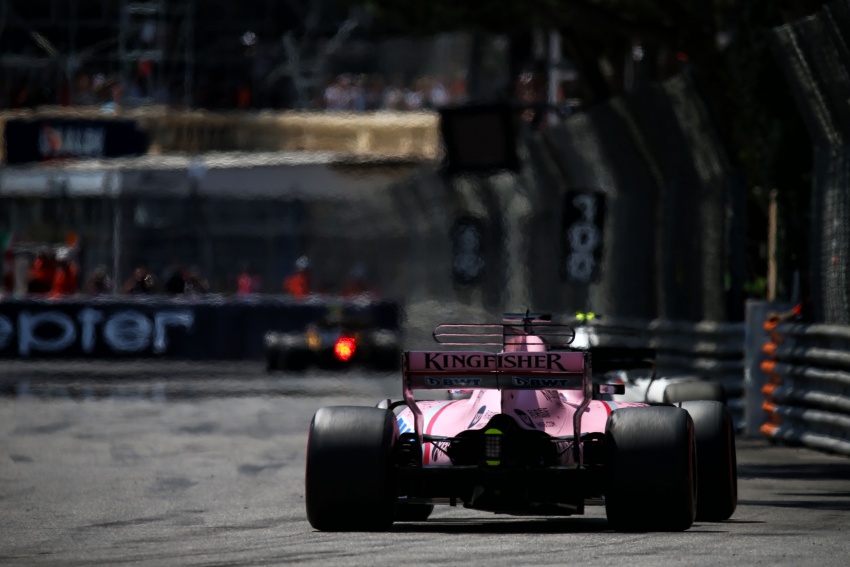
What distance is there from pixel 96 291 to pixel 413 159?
31.7 feet

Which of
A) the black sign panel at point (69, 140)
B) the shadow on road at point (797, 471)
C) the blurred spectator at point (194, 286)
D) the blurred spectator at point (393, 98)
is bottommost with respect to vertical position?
the shadow on road at point (797, 471)

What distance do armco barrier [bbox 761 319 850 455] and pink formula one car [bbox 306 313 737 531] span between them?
4.87 m

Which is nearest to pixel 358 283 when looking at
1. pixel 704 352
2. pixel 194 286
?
pixel 194 286

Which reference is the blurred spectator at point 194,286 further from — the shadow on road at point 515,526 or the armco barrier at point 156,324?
the shadow on road at point 515,526

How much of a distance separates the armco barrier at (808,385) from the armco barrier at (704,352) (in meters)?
0.68

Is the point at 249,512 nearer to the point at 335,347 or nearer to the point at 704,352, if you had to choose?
the point at 704,352

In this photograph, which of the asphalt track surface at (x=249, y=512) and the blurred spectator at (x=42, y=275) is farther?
the blurred spectator at (x=42, y=275)

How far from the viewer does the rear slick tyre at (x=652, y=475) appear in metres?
9.12

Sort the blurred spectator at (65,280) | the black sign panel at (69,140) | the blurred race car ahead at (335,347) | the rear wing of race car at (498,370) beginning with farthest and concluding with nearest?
the black sign panel at (69,140) < the blurred spectator at (65,280) < the blurred race car ahead at (335,347) < the rear wing of race car at (498,370)

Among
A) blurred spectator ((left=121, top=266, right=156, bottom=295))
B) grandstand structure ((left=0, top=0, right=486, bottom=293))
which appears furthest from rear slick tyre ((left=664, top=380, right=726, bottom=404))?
grandstand structure ((left=0, top=0, right=486, bottom=293))

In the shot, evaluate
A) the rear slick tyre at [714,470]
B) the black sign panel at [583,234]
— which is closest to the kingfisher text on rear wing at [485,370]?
the rear slick tyre at [714,470]

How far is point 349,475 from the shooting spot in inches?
366

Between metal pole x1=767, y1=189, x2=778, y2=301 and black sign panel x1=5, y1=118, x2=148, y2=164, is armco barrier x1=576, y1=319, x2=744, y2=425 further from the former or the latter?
black sign panel x1=5, y1=118, x2=148, y2=164

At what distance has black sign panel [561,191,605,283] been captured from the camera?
23969mm
